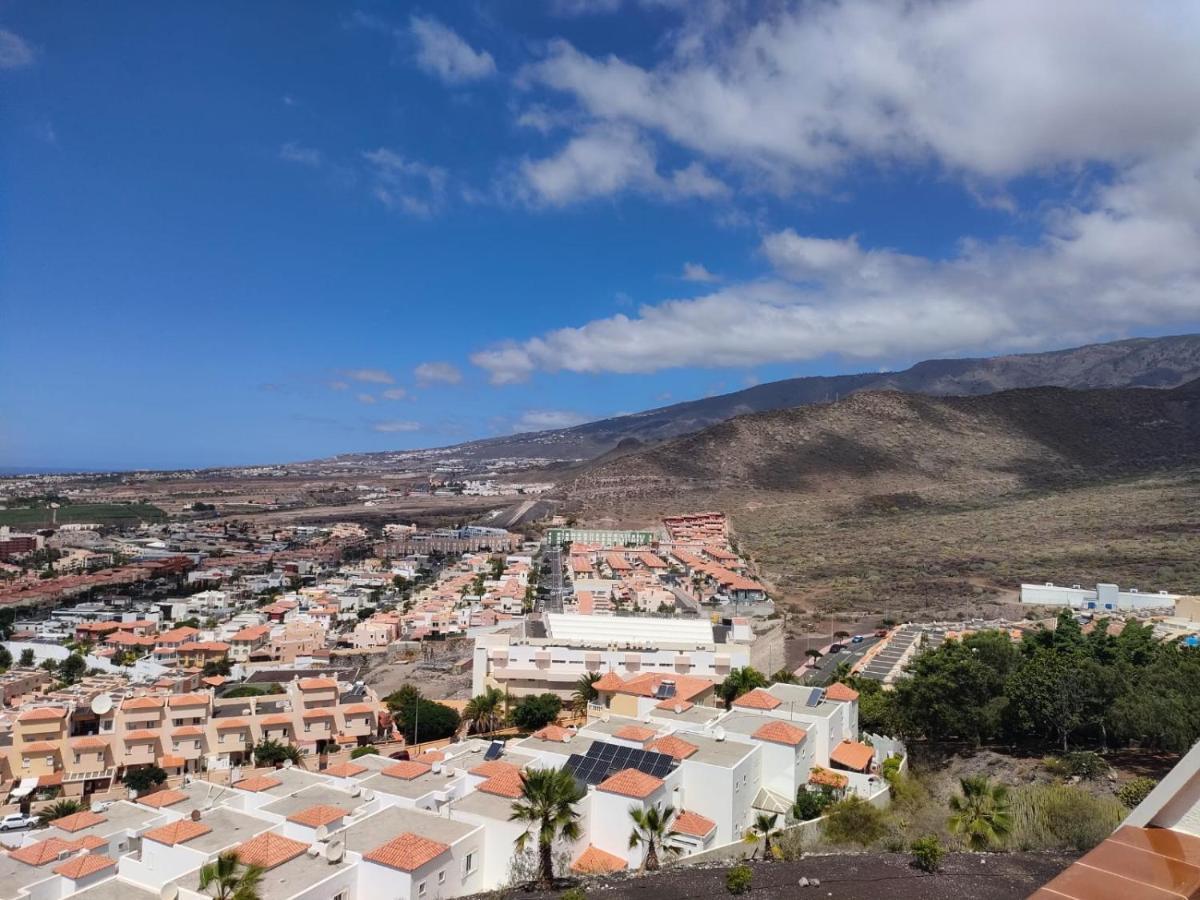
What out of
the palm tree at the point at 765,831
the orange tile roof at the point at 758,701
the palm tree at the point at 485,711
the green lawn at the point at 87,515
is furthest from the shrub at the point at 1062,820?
the green lawn at the point at 87,515

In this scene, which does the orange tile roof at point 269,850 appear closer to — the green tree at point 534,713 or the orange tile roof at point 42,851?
the orange tile roof at point 42,851

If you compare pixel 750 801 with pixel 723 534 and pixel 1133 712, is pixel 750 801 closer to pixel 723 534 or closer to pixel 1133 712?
pixel 1133 712

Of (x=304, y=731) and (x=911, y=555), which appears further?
(x=911, y=555)

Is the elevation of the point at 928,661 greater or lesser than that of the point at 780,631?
greater

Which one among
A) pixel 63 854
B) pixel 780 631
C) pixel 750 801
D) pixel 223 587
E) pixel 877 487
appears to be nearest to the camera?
pixel 63 854

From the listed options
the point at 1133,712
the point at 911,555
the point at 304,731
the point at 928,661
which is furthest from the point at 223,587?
the point at 1133,712

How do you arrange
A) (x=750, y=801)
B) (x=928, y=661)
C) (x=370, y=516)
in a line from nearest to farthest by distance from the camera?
1. (x=750, y=801)
2. (x=928, y=661)
3. (x=370, y=516)

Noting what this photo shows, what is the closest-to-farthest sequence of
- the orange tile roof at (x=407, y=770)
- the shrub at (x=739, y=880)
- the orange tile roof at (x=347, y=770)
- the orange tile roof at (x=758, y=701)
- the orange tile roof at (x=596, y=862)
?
the shrub at (x=739, y=880) → the orange tile roof at (x=596, y=862) → the orange tile roof at (x=407, y=770) → the orange tile roof at (x=347, y=770) → the orange tile roof at (x=758, y=701)
